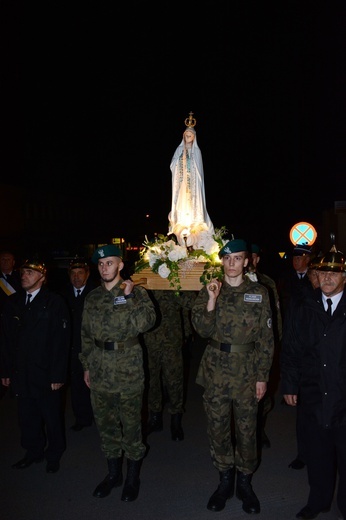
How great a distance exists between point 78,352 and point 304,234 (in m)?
6.89

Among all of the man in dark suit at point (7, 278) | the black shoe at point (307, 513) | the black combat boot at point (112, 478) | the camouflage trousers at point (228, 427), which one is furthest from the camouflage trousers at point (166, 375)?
the man in dark suit at point (7, 278)

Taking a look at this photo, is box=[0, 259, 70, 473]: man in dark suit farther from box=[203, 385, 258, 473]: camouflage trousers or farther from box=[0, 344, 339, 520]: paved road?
box=[203, 385, 258, 473]: camouflage trousers

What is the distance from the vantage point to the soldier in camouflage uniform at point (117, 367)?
382cm

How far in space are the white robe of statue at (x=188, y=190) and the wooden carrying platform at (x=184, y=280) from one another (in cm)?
118

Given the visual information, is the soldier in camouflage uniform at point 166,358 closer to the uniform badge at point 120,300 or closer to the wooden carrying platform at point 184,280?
the wooden carrying platform at point 184,280

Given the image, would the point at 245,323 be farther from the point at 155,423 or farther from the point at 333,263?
the point at 155,423

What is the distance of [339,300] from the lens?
3320mm

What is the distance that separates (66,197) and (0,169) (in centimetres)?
776

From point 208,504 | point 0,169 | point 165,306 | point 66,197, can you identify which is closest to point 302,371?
point 208,504

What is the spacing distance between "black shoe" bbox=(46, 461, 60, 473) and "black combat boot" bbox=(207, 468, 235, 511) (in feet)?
5.16

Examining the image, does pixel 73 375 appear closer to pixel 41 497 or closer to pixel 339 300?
pixel 41 497

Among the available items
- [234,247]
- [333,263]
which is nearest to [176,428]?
[234,247]

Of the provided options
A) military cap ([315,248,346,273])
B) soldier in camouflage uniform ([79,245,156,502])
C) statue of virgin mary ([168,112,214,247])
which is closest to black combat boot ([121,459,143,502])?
soldier in camouflage uniform ([79,245,156,502])

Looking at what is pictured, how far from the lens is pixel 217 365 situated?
12.1 ft
